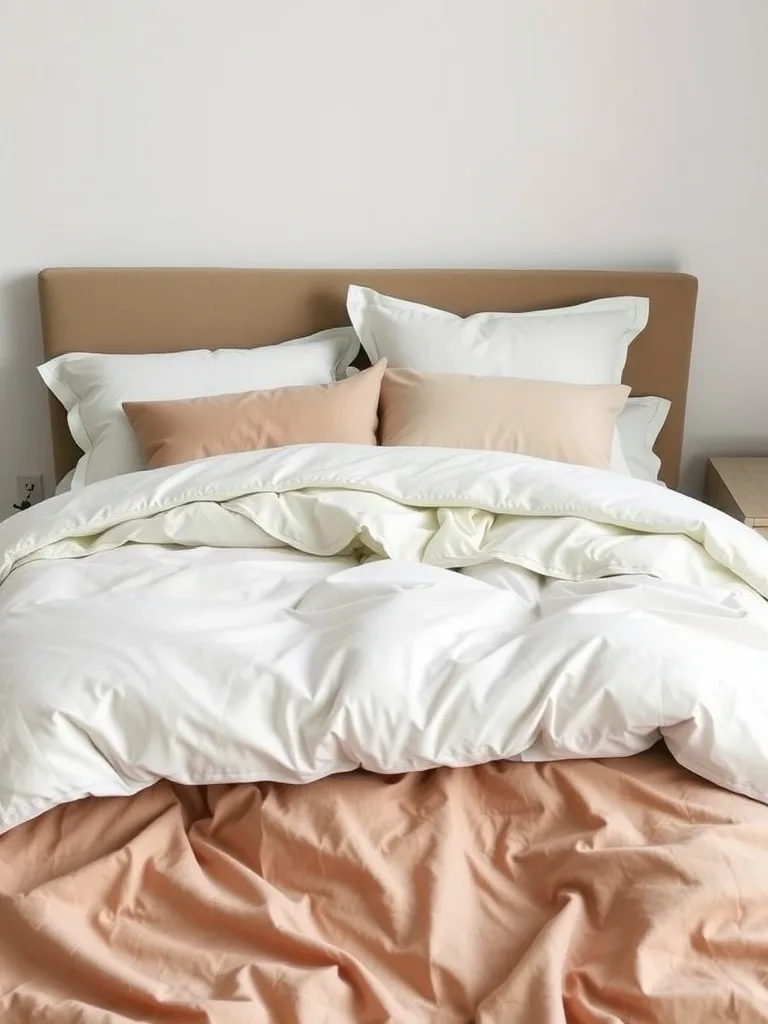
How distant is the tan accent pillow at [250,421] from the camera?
2.69m

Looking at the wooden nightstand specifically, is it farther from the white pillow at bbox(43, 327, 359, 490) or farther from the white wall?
the white pillow at bbox(43, 327, 359, 490)

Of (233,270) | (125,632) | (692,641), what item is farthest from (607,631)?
(233,270)

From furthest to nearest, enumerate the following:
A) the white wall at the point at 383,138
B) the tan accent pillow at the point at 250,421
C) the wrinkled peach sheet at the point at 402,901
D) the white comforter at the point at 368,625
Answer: the white wall at the point at 383,138 → the tan accent pillow at the point at 250,421 → the white comforter at the point at 368,625 → the wrinkled peach sheet at the point at 402,901

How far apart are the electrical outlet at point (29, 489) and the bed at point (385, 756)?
996mm

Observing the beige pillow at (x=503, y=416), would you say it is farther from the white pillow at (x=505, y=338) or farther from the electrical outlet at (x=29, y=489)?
the electrical outlet at (x=29, y=489)

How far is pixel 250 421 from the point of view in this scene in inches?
106

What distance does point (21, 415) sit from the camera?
10.7 ft

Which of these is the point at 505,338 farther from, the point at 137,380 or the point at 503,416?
the point at 137,380

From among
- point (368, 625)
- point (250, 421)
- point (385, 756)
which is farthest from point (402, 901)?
point (250, 421)

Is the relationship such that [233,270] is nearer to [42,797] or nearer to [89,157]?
[89,157]

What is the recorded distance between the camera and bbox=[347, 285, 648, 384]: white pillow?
294 centimetres

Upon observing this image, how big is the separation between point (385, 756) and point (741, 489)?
168cm

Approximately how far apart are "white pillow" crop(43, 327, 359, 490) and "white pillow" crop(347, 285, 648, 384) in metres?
0.15

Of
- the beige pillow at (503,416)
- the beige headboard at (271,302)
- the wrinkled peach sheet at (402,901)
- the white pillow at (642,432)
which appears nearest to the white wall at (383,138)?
the beige headboard at (271,302)
